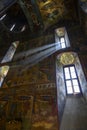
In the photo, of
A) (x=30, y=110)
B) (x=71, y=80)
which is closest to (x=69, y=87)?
(x=71, y=80)

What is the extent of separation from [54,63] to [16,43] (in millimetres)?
5124

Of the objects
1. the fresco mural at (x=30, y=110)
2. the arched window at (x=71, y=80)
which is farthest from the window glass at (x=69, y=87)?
the fresco mural at (x=30, y=110)

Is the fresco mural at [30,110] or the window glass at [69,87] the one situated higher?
the fresco mural at [30,110]

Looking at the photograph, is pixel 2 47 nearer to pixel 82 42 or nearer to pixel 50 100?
pixel 82 42

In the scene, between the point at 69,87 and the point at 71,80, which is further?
the point at 71,80

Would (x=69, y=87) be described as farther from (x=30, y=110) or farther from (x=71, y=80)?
(x=30, y=110)

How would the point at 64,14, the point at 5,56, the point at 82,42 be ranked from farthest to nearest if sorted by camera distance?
the point at 64,14
the point at 5,56
the point at 82,42

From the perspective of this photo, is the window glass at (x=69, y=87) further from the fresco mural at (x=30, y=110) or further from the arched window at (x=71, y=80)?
the fresco mural at (x=30, y=110)

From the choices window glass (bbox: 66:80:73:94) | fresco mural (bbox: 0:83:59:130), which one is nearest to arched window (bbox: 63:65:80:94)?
window glass (bbox: 66:80:73:94)

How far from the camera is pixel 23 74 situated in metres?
7.64

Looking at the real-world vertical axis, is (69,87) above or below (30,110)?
below

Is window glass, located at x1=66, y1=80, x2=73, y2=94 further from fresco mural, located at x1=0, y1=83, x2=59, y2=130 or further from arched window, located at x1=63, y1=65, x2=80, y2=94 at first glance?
fresco mural, located at x1=0, y1=83, x2=59, y2=130

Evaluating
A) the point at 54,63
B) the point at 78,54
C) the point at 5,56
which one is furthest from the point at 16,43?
the point at 78,54

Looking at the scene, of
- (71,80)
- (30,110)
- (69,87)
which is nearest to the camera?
(30,110)
